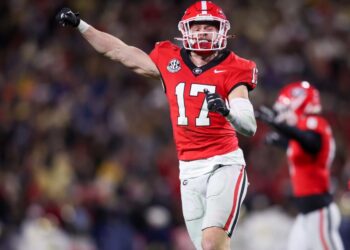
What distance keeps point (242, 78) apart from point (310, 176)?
176cm

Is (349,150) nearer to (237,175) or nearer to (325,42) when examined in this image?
(325,42)

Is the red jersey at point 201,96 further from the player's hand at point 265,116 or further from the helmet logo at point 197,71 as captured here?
the player's hand at point 265,116

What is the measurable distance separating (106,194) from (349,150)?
2.75 metres

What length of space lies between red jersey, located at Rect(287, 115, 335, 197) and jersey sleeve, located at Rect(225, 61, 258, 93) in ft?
5.24

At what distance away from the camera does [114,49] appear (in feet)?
18.5

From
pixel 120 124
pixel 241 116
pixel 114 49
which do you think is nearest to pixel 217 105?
pixel 241 116

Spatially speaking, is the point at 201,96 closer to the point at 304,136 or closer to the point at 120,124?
the point at 304,136

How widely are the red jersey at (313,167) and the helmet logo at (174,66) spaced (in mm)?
1668

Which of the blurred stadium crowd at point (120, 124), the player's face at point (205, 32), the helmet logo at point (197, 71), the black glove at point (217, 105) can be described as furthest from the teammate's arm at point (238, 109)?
the blurred stadium crowd at point (120, 124)

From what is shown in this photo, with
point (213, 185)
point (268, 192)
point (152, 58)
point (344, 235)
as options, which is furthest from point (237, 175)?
point (268, 192)

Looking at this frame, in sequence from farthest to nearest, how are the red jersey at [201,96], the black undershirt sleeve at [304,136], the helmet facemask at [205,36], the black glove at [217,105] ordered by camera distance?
the black undershirt sleeve at [304,136] → the helmet facemask at [205,36] → the red jersey at [201,96] → the black glove at [217,105]

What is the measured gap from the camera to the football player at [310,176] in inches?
260

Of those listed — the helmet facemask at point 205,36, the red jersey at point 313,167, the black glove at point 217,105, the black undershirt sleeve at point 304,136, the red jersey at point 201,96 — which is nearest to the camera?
the black glove at point 217,105

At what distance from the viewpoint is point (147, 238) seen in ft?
28.9
